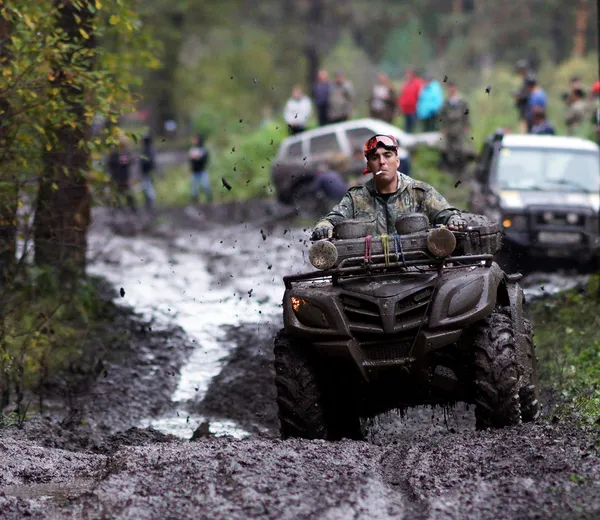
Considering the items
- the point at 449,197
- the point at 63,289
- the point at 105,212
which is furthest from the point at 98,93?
the point at 105,212

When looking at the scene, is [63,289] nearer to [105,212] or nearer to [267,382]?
[267,382]

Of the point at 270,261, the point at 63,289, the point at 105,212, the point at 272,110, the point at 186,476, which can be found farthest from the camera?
the point at 272,110

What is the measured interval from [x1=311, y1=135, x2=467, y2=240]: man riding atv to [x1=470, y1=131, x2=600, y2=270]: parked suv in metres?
7.69

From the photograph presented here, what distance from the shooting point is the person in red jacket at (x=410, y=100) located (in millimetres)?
31172

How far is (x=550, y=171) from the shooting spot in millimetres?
18062

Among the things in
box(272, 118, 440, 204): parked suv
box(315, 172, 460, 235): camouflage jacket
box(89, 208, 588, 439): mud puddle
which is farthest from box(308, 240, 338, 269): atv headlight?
box(272, 118, 440, 204): parked suv

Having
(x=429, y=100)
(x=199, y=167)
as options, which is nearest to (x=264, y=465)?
(x=199, y=167)

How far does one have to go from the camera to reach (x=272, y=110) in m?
53.8

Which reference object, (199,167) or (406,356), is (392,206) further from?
(199,167)

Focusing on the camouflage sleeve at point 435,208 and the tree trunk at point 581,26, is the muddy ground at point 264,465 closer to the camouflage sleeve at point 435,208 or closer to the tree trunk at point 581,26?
the camouflage sleeve at point 435,208

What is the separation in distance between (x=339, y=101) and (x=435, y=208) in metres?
21.6

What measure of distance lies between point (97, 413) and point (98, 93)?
10.1 feet

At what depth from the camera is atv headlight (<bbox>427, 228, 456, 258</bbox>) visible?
7.93 m

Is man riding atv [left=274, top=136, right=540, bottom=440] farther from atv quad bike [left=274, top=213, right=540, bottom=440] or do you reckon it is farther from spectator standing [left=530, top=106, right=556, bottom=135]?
spectator standing [left=530, top=106, right=556, bottom=135]
